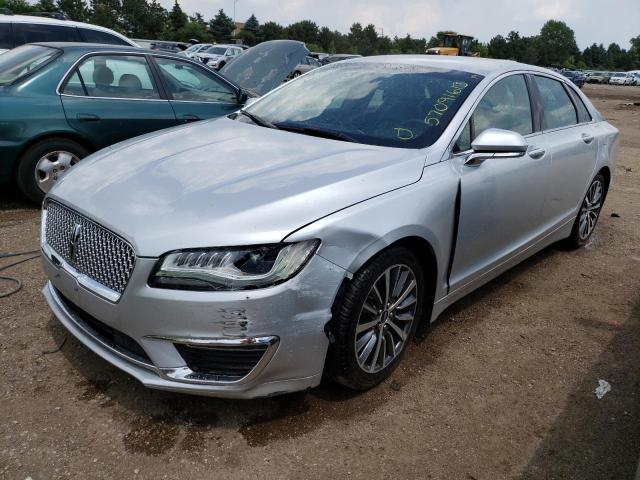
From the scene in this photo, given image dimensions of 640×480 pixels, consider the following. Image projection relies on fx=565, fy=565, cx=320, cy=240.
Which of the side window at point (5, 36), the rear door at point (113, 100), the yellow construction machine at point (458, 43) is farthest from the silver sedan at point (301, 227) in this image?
the yellow construction machine at point (458, 43)

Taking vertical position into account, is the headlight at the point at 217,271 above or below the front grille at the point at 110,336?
above

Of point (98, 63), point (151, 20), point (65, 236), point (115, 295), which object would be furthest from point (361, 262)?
point (151, 20)

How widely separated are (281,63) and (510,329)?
5.02m

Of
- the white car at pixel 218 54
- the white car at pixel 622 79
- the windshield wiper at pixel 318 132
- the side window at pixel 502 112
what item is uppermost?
the side window at pixel 502 112

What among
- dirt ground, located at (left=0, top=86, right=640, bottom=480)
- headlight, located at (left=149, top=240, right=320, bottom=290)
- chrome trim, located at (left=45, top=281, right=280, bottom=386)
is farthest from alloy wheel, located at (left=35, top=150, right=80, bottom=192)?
headlight, located at (left=149, top=240, right=320, bottom=290)

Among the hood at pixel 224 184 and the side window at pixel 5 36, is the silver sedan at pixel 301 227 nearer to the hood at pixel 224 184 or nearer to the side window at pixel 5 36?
the hood at pixel 224 184

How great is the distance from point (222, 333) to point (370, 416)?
0.90m

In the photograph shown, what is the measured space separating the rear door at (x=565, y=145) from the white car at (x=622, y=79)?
62406 millimetres

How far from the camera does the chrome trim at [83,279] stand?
7.60 ft

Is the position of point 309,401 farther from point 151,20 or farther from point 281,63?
point 151,20

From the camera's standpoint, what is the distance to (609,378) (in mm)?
3131

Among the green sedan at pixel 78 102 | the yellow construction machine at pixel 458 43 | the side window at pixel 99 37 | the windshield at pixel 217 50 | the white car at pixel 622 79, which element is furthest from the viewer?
the white car at pixel 622 79

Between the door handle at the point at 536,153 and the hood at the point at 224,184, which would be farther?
the door handle at the point at 536,153

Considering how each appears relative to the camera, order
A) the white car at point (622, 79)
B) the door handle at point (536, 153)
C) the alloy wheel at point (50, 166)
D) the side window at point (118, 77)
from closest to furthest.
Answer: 1. the door handle at point (536, 153)
2. the alloy wheel at point (50, 166)
3. the side window at point (118, 77)
4. the white car at point (622, 79)
